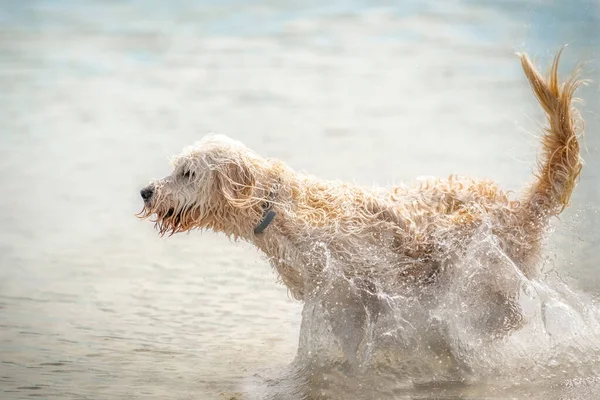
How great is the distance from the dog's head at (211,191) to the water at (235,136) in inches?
31.9

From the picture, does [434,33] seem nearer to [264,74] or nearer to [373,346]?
[264,74]

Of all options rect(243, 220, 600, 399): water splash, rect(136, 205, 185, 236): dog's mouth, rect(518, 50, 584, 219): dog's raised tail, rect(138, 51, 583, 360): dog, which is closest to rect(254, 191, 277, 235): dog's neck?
rect(138, 51, 583, 360): dog

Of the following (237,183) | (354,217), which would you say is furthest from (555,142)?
(237,183)

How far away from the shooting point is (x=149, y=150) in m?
9.83

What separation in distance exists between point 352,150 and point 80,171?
2790mm

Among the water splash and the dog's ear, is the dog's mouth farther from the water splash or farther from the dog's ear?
the water splash

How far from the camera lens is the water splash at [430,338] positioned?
5320 mm

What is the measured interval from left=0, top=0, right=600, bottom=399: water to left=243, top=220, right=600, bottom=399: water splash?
0.02 metres

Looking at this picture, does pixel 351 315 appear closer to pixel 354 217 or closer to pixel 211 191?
pixel 354 217

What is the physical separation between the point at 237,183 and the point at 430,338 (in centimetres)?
145

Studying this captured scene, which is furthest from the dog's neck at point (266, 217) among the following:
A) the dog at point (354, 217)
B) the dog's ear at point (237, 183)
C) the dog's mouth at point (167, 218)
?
the dog's mouth at point (167, 218)

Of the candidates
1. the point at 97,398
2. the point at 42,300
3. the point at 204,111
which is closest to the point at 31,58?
the point at 204,111

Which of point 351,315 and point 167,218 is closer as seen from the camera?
point 167,218

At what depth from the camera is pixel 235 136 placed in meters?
10.1
